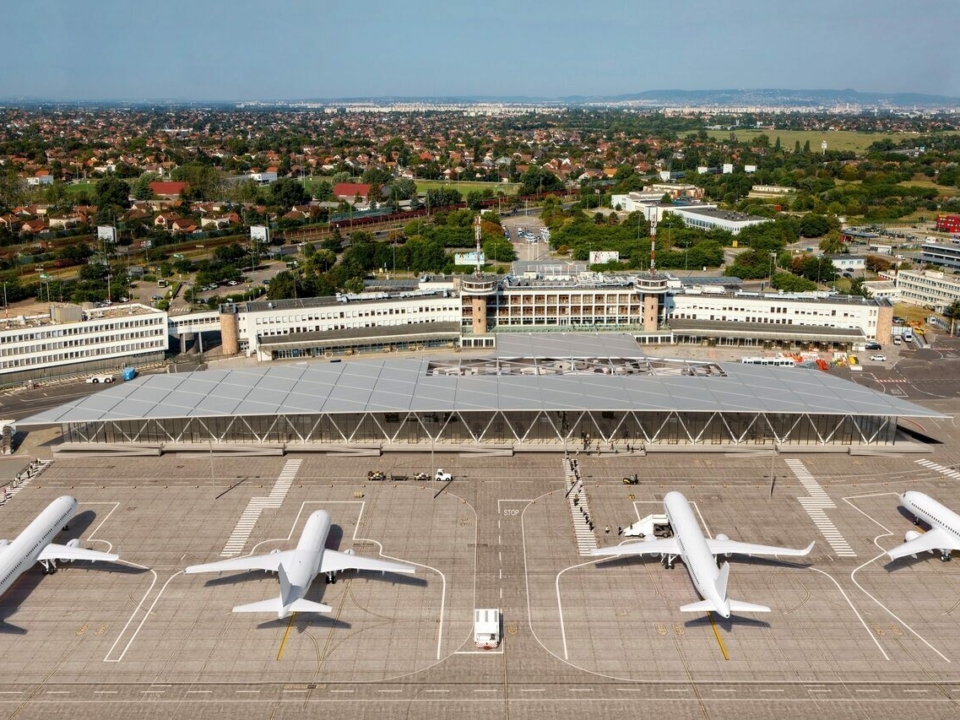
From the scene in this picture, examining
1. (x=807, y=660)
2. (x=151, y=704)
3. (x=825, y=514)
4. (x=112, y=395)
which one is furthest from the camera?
(x=112, y=395)

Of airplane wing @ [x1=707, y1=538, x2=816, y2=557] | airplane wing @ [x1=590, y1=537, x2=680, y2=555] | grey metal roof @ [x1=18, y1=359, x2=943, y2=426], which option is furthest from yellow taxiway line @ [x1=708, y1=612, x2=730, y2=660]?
grey metal roof @ [x1=18, y1=359, x2=943, y2=426]

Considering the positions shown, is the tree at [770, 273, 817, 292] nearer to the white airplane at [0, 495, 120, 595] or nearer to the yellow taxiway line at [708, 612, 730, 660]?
the yellow taxiway line at [708, 612, 730, 660]

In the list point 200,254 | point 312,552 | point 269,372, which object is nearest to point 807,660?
point 312,552

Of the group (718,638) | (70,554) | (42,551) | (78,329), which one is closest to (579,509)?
(718,638)

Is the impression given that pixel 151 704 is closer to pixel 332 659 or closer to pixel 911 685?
pixel 332 659

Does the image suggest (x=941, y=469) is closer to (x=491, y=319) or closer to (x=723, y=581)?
(x=723, y=581)

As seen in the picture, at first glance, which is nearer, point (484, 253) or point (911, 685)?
point (911, 685)
